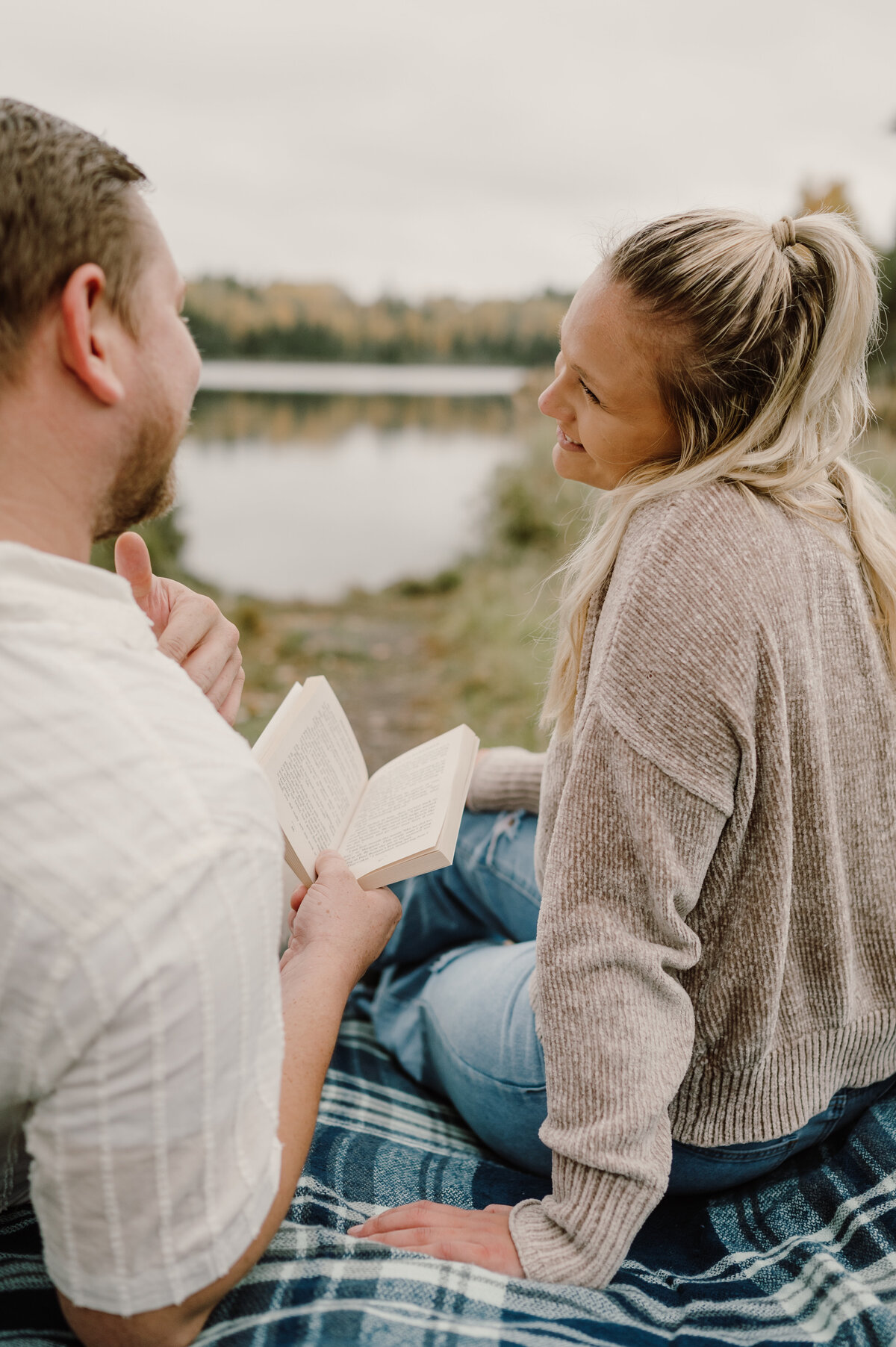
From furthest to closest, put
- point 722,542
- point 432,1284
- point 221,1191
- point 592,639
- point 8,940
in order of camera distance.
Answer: point 592,639 < point 722,542 < point 432,1284 < point 221,1191 < point 8,940

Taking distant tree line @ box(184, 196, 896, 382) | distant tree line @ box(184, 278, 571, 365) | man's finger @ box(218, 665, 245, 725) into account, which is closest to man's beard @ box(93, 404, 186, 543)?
man's finger @ box(218, 665, 245, 725)

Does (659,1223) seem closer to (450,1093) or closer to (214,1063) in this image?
(450,1093)

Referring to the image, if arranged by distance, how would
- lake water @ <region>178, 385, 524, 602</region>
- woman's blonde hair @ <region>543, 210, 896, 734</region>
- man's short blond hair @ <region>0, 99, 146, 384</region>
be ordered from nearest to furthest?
man's short blond hair @ <region>0, 99, 146, 384</region>, woman's blonde hair @ <region>543, 210, 896, 734</region>, lake water @ <region>178, 385, 524, 602</region>

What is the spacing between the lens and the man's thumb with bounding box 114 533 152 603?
51.7 inches

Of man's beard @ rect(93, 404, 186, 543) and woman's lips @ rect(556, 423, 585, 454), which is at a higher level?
man's beard @ rect(93, 404, 186, 543)

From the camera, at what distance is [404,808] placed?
141cm

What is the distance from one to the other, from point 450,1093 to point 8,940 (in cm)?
105

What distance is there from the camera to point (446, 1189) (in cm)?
135

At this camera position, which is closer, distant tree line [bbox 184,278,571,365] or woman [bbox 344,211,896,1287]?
woman [bbox 344,211,896,1287]

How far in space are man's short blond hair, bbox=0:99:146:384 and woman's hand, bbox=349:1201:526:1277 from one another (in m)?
1.06

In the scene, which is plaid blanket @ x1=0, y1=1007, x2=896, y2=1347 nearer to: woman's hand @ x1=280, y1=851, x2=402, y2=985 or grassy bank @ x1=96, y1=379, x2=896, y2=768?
woman's hand @ x1=280, y1=851, x2=402, y2=985

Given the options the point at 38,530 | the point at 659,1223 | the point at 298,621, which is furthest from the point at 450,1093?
the point at 298,621

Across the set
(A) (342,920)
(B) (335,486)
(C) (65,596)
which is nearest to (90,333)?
(C) (65,596)

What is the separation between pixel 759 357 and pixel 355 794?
36.3 inches
